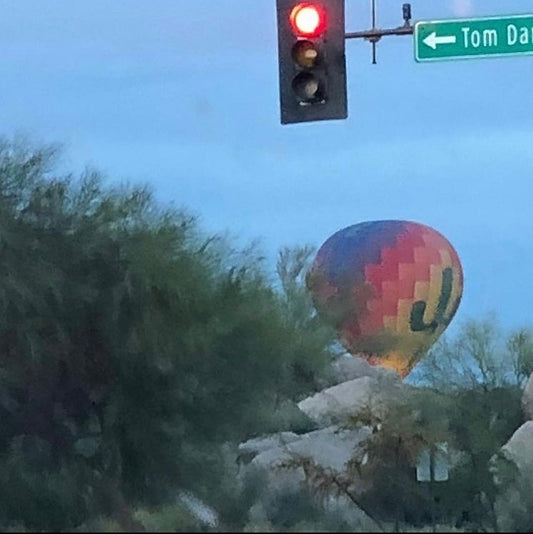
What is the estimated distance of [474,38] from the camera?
674 inches

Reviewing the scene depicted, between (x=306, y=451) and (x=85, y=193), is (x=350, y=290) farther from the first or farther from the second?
(x=85, y=193)

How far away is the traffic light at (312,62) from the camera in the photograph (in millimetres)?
17094

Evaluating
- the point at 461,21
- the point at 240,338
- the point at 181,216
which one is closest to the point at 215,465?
the point at 240,338

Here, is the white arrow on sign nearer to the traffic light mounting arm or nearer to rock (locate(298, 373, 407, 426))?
the traffic light mounting arm

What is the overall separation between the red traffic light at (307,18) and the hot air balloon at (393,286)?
43.1 meters

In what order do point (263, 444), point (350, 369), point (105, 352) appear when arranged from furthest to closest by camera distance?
1. point (350, 369)
2. point (263, 444)
3. point (105, 352)

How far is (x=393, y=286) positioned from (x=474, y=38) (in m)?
46.8

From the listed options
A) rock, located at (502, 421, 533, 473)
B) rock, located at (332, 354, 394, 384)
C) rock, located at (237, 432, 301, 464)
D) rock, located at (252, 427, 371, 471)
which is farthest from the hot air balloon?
rock, located at (252, 427, 371, 471)

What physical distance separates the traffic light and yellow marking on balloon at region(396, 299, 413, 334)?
46.5 meters

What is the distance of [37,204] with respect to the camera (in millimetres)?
25547

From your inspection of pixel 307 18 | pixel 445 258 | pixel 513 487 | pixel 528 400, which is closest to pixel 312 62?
pixel 307 18

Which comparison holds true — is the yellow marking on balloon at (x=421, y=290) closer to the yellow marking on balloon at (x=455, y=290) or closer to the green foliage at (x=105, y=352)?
the yellow marking on balloon at (x=455, y=290)

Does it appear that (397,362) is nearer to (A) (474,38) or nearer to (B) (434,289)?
(B) (434,289)

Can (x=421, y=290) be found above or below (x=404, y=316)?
above
